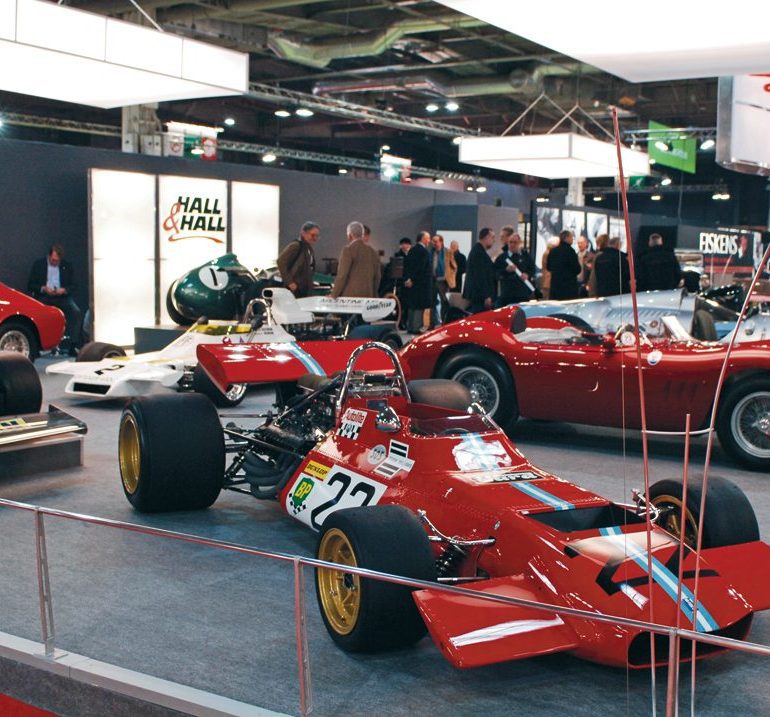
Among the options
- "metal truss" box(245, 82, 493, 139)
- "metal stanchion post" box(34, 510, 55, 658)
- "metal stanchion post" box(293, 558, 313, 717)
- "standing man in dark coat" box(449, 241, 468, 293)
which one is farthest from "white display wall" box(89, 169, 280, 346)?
"metal stanchion post" box(293, 558, 313, 717)

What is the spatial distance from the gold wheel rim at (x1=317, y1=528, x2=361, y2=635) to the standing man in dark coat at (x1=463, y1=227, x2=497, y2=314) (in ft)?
27.5

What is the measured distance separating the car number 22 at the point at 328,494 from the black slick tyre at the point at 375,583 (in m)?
0.72

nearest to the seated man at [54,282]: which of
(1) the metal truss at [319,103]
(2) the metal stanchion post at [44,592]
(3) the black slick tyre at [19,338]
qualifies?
(3) the black slick tyre at [19,338]

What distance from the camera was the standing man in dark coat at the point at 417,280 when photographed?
14.8m

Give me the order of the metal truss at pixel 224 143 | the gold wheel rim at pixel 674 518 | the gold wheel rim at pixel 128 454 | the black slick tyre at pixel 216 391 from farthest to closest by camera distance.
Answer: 1. the metal truss at pixel 224 143
2. the black slick tyre at pixel 216 391
3. the gold wheel rim at pixel 128 454
4. the gold wheel rim at pixel 674 518

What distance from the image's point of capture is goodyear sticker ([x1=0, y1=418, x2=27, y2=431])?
21.3 ft

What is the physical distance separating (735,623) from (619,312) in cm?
556

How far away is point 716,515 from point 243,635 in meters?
1.90

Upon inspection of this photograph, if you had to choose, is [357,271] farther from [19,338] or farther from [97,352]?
[19,338]

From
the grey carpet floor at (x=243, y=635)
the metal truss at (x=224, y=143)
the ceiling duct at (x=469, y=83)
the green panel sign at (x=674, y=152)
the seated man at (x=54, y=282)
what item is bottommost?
the grey carpet floor at (x=243, y=635)

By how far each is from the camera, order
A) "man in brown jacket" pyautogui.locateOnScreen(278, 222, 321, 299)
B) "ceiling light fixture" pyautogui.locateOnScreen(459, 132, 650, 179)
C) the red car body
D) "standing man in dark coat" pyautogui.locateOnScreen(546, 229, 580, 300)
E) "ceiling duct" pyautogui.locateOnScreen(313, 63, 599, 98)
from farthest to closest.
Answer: "ceiling duct" pyautogui.locateOnScreen(313, 63, 599, 98)
"standing man in dark coat" pyautogui.locateOnScreen(546, 229, 580, 300)
"ceiling light fixture" pyautogui.locateOnScreen(459, 132, 650, 179)
"man in brown jacket" pyautogui.locateOnScreen(278, 222, 321, 299)
the red car body

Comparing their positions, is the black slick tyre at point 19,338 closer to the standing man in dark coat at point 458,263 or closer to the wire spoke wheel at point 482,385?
the wire spoke wheel at point 482,385

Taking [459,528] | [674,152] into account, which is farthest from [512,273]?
[459,528]

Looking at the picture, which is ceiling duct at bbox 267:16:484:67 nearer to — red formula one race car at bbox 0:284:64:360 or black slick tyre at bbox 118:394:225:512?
red formula one race car at bbox 0:284:64:360
